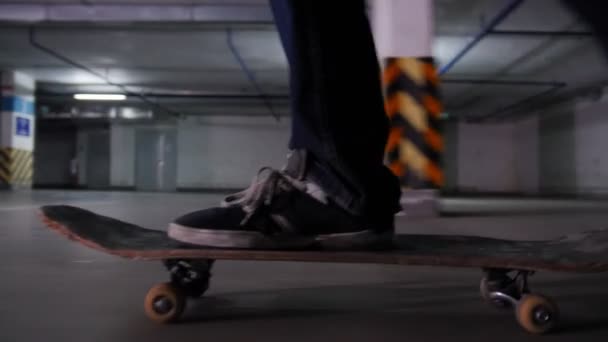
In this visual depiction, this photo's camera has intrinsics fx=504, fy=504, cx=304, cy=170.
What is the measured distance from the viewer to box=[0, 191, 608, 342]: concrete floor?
115 cm

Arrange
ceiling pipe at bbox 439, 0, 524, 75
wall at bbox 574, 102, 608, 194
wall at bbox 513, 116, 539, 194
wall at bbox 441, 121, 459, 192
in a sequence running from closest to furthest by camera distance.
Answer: ceiling pipe at bbox 439, 0, 524, 75 < wall at bbox 574, 102, 608, 194 < wall at bbox 513, 116, 539, 194 < wall at bbox 441, 121, 459, 192

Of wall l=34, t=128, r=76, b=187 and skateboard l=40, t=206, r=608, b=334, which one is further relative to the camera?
wall l=34, t=128, r=76, b=187

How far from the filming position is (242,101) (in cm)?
1630

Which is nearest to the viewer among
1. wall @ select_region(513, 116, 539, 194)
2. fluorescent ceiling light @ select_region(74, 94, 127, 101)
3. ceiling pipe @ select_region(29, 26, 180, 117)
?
ceiling pipe @ select_region(29, 26, 180, 117)

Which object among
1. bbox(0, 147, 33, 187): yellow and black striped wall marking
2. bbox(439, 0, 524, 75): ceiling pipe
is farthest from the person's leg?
bbox(0, 147, 33, 187): yellow and black striped wall marking

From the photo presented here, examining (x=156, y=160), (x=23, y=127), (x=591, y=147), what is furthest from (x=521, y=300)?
(x=156, y=160)

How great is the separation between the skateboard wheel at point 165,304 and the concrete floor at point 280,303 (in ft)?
0.09

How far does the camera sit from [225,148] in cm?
1905

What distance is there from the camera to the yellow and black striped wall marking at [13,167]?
13.1 metres

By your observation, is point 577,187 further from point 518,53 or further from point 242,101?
point 242,101

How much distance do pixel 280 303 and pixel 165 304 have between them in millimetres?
365

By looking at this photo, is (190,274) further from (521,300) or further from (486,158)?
(486,158)

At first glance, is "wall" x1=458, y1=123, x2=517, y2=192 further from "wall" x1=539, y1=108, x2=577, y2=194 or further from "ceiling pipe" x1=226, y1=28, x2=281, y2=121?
"ceiling pipe" x1=226, y1=28, x2=281, y2=121

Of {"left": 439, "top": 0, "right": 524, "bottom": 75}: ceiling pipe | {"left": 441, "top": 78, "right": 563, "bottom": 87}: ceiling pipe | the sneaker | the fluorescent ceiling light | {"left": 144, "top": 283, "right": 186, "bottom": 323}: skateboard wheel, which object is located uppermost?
{"left": 439, "top": 0, "right": 524, "bottom": 75}: ceiling pipe
